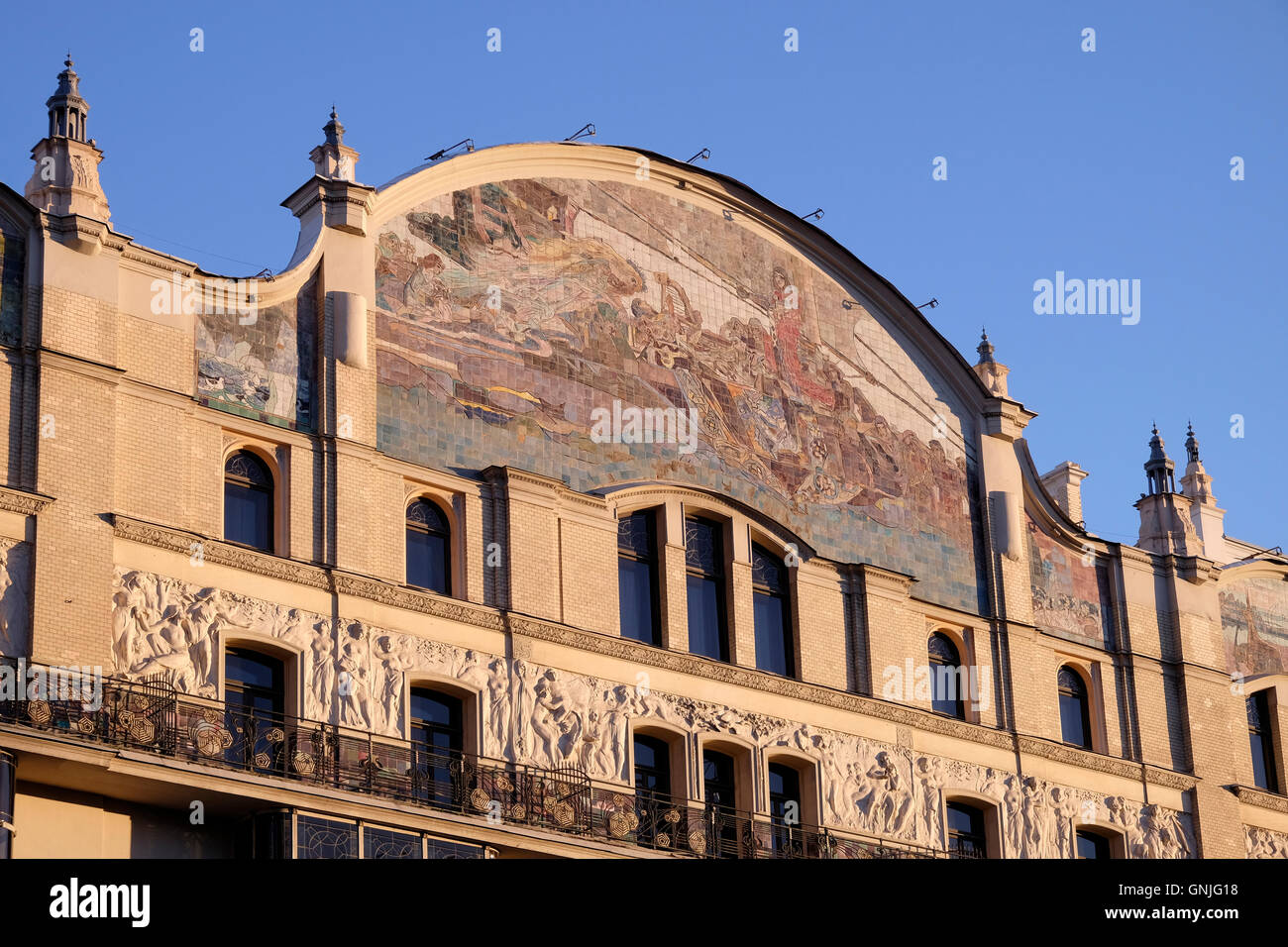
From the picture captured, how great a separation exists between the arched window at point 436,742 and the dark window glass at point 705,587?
334 centimetres

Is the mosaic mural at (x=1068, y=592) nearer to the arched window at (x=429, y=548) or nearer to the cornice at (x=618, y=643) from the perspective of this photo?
the cornice at (x=618, y=643)

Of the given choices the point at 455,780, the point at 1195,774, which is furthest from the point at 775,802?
the point at 1195,774

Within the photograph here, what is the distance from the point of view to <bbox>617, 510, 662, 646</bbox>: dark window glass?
27.1 meters

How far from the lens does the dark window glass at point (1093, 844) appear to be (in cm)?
2994

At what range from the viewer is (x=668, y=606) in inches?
1067

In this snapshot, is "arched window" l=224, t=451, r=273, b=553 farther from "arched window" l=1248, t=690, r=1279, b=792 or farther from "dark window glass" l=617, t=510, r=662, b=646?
"arched window" l=1248, t=690, r=1279, b=792

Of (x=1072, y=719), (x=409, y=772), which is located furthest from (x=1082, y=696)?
(x=409, y=772)

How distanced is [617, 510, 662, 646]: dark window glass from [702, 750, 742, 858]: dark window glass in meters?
1.45

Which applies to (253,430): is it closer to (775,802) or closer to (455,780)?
(455,780)

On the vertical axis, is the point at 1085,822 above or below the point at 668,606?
below

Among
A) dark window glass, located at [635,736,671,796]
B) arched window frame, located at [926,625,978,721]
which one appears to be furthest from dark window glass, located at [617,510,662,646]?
arched window frame, located at [926,625,978,721]

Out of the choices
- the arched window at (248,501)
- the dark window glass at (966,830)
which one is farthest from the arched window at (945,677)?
the arched window at (248,501)
